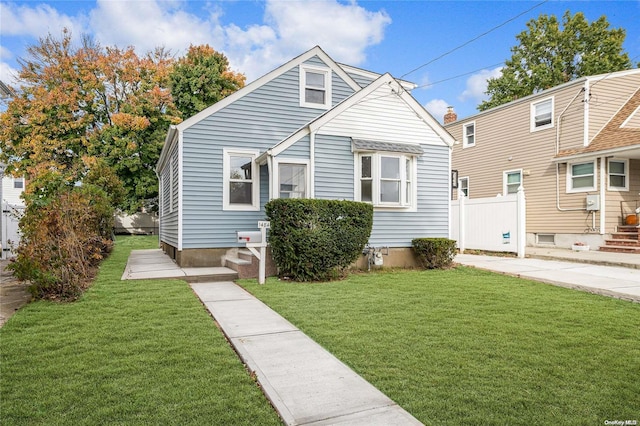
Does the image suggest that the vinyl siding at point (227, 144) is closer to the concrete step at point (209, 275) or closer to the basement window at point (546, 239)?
the concrete step at point (209, 275)

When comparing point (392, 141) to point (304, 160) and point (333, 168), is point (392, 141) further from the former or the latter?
point (304, 160)

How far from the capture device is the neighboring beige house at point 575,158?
12805 mm

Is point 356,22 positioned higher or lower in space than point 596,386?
higher

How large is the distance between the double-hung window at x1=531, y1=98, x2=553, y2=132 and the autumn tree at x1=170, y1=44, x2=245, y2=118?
16.6 m

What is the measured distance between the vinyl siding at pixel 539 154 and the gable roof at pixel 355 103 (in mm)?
6442

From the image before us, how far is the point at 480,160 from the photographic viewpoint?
59.0 feet

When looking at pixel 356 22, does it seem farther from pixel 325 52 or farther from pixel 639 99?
pixel 639 99

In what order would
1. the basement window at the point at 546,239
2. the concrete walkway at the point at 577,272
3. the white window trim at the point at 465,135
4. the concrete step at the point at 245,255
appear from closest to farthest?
the concrete walkway at the point at 577,272 < the concrete step at the point at 245,255 < the basement window at the point at 546,239 < the white window trim at the point at 465,135

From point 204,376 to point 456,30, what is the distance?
11.2 meters

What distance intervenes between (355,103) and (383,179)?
2.01 meters

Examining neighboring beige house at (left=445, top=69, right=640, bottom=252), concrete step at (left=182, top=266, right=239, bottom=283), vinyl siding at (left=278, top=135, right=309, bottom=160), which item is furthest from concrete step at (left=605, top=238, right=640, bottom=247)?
concrete step at (left=182, top=266, right=239, bottom=283)

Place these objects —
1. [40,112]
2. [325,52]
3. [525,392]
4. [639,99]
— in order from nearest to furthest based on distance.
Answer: [525,392], [325,52], [639,99], [40,112]

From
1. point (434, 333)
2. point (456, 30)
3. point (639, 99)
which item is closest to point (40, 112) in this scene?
point (456, 30)

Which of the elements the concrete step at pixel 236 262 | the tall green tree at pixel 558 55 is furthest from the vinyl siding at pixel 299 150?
the tall green tree at pixel 558 55
